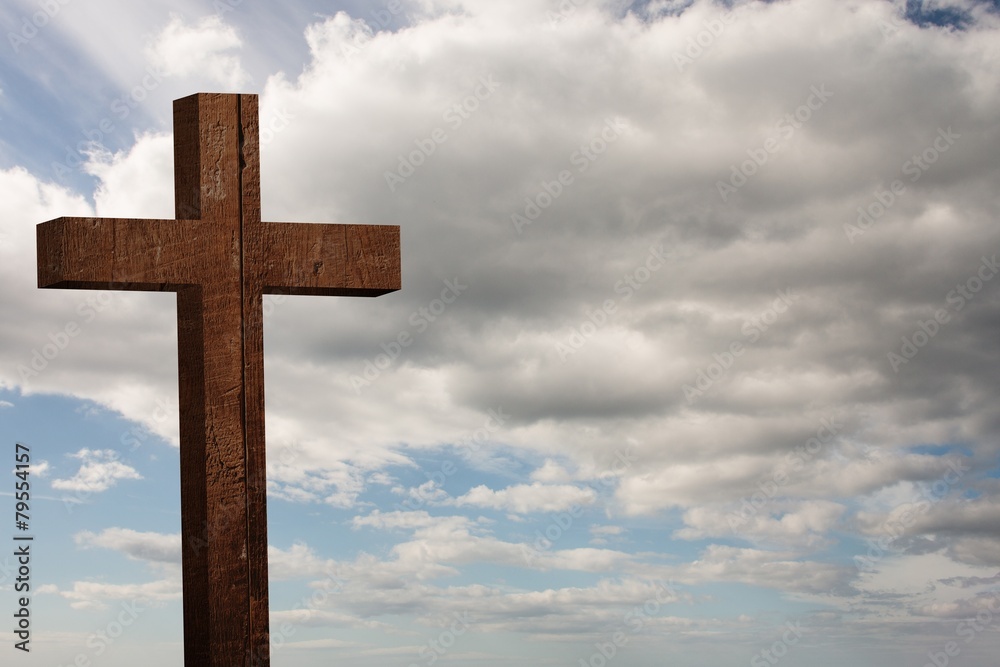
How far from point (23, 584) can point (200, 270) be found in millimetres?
3151

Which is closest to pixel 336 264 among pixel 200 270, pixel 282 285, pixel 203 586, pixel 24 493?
pixel 282 285

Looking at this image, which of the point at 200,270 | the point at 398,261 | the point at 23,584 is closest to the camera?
the point at 200,270

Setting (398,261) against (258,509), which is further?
(398,261)

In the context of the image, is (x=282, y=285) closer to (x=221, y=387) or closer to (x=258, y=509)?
(x=221, y=387)

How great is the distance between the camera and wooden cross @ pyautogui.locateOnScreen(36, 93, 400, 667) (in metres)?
5.81

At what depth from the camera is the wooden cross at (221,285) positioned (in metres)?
5.81

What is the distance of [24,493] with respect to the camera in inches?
306

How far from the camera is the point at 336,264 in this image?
21.3 feet

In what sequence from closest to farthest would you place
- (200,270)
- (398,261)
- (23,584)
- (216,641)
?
(216,641)
(200,270)
(398,261)
(23,584)

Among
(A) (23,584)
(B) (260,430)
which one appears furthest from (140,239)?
(A) (23,584)

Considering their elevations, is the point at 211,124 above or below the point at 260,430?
above

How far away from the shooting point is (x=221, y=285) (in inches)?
241

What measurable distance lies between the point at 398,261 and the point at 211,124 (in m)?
1.39

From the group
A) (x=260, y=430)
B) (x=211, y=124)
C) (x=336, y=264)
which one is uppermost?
(x=211, y=124)
